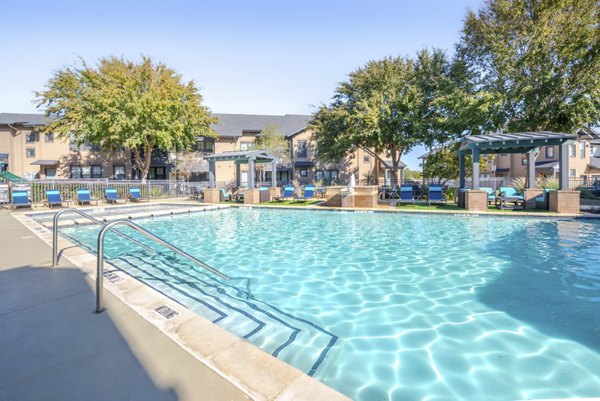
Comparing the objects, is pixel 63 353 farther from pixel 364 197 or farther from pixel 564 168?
pixel 564 168

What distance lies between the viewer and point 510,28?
19562mm

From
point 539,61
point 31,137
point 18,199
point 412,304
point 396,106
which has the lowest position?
point 412,304

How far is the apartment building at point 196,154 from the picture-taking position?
31.1 meters

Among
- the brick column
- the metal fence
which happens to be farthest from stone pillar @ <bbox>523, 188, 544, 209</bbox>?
the metal fence

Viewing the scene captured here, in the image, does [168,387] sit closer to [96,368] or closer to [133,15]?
[96,368]

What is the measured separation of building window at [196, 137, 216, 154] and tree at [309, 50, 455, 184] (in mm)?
15533

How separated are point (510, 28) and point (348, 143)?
12808mm

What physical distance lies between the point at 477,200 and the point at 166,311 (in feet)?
46.1

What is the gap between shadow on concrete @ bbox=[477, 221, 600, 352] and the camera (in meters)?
3.80

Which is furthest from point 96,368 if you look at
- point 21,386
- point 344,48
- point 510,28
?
point 510,28

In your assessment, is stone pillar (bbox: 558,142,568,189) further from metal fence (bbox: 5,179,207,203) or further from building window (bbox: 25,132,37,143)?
building window (bbox: 25,132,37,143)

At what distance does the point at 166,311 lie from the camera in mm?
3326

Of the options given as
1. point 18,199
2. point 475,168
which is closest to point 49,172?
point 18,199

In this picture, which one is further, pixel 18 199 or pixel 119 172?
pixel 119 172
